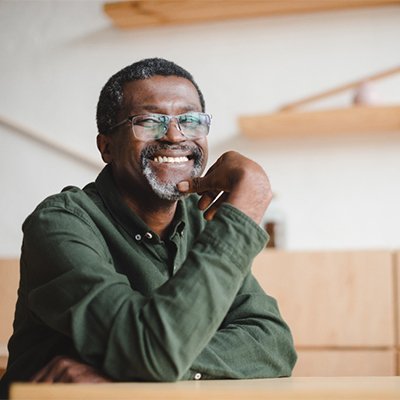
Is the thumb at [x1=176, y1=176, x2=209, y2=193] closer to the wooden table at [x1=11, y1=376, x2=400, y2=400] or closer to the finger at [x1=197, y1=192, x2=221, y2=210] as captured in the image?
the finger at [x1=197, y1=192, x2=221, y2=210]

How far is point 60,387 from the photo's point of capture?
92 cm

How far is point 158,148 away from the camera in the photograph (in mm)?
1661

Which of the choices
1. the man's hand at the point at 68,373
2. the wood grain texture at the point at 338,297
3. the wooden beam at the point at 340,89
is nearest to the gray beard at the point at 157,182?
the man's hand at the point at 68,373

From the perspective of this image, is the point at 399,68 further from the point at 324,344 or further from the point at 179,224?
the point at 179,224

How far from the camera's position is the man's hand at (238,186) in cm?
129

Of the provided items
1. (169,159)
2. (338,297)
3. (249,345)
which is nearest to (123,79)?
(169,159)

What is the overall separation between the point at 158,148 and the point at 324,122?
5.48 feet

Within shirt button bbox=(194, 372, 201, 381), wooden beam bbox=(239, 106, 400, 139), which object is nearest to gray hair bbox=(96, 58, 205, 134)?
shirt button bbox=(194, 372, 201, 381)

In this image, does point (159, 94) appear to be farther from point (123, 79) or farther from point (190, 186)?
point (190, 186)

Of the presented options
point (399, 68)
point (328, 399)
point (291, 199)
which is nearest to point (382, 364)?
point (291, 199)

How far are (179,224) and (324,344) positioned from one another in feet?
4.80

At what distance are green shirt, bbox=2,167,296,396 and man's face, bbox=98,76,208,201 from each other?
69 millimetres

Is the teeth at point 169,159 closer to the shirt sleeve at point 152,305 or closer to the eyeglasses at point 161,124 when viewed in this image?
the eyeglasses at point 161,124

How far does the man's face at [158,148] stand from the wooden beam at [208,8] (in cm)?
173
